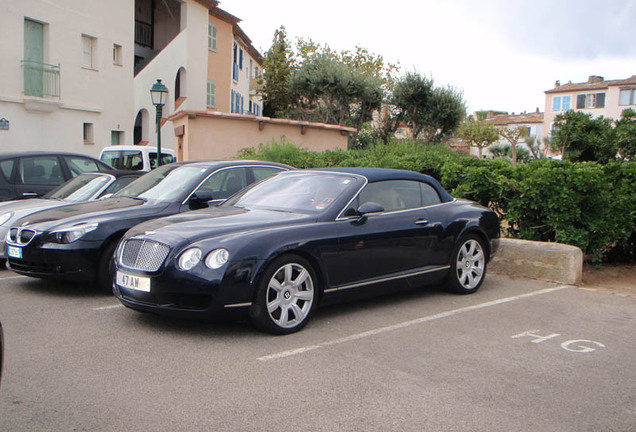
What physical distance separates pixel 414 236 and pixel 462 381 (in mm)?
2525

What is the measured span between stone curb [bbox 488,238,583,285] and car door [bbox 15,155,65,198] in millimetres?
7411

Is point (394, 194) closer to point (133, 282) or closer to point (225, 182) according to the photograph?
point (225, 182)

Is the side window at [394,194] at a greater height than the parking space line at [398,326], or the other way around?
the side window at [394,194]

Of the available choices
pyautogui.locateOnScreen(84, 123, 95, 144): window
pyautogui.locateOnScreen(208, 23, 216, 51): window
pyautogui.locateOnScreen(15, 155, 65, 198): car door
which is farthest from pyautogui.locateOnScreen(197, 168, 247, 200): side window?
pyautogui.locateOnScreen(208, 23, 216, 51): window

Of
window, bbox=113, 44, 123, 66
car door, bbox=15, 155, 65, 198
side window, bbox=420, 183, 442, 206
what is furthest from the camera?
window, bbox=113, 44, 123, 66

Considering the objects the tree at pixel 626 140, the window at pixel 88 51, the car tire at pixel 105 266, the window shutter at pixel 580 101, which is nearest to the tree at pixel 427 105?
the tree at pixel 626 140

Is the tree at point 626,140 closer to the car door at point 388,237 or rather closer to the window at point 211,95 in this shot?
the car door at point 388,237

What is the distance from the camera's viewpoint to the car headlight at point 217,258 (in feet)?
17.5

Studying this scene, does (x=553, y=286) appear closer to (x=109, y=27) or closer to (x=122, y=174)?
(x=122, y=174)

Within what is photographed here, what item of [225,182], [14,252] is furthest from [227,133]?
[14,252]

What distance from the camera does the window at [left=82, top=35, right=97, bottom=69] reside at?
86.8 ft

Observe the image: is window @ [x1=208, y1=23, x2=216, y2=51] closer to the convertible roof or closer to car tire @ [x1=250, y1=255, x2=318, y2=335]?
the convertible roof

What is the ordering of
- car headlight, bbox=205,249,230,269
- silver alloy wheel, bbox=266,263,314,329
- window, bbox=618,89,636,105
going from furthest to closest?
1. window, bbox=618,89,636,105
2. silver alloy wheel, bbox=266,263,314,329
3. car headlight, bbox=205,249,230,269

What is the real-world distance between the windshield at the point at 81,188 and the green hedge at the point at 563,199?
18.0 feet
